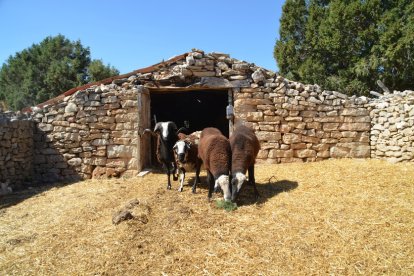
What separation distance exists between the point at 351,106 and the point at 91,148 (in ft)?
25.7

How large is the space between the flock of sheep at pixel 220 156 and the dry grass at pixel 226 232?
0.44 m

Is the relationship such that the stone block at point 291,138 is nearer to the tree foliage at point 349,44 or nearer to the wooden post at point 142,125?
the wooden post at point 142,125

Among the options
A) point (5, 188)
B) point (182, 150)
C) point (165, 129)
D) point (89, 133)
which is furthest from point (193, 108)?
point (5, 188)

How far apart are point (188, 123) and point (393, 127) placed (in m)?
5.76

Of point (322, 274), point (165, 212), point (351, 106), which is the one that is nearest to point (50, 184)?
point (165, 212)

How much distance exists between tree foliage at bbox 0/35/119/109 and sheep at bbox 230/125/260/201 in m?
20.7

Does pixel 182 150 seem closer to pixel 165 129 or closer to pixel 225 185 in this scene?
pixel 165 129

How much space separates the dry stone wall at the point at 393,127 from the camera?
8.03 m

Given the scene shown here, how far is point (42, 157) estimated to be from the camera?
28.7ft

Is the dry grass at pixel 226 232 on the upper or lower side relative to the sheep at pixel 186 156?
lower

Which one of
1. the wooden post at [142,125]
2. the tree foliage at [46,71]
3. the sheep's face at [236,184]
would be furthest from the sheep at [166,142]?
the tree foliage at [46,71]

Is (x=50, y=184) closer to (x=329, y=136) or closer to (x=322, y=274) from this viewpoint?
(x=322, y=274)

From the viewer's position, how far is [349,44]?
16.0 m

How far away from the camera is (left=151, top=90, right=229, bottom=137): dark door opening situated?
1321 centimetres
